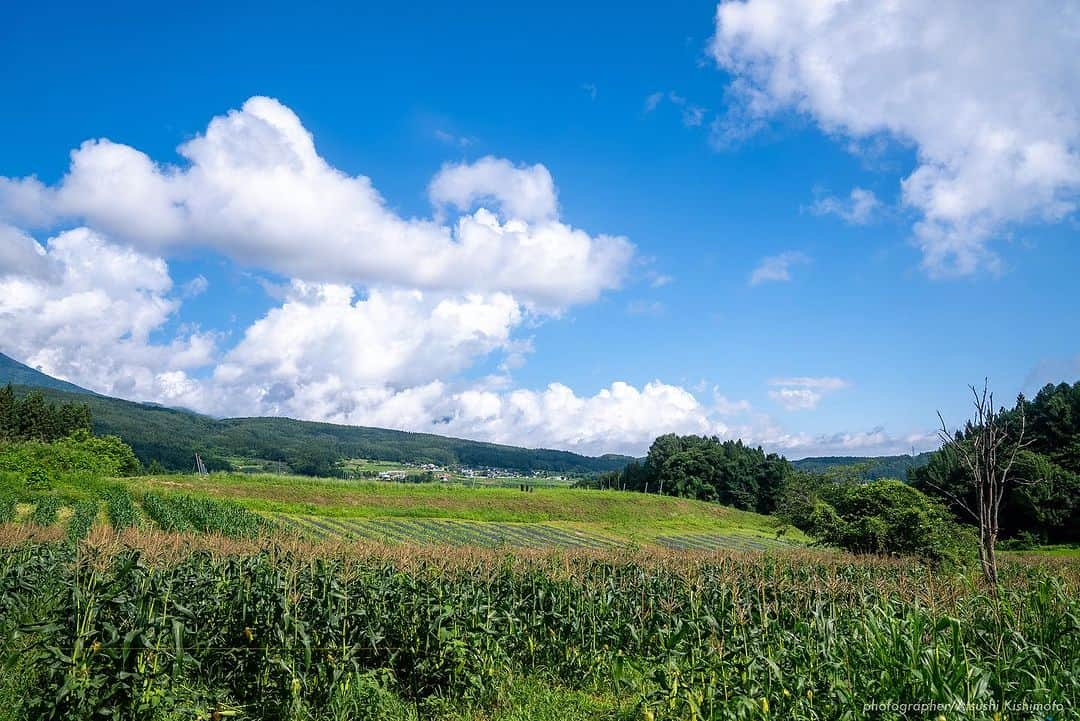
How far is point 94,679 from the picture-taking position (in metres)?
5.93

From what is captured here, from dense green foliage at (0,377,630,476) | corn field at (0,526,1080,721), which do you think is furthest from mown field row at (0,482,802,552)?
dense green foliage at (0,377,630,476)

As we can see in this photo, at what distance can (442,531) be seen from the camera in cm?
3962

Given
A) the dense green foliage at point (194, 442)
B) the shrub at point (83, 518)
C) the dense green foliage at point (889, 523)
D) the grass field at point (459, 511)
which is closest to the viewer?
the dense green foliage at point (889, 523)

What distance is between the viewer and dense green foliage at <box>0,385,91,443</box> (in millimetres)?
72562

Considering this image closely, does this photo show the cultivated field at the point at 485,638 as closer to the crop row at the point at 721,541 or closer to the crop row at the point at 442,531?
the crop row at the point at 442,531

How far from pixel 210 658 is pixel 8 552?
699cm

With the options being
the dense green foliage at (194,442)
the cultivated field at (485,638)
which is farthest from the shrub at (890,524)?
the dense green foliage at (194,442)

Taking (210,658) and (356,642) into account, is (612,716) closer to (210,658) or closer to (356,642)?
(356,642)

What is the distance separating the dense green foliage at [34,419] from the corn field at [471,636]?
78.2m

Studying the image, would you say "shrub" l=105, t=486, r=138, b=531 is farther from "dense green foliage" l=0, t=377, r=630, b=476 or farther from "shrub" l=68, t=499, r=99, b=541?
"dense green foliage" l=0, t=377, r=630, b=476

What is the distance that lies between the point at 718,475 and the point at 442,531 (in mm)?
61853

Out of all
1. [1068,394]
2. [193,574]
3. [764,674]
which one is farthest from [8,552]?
[1068,394]

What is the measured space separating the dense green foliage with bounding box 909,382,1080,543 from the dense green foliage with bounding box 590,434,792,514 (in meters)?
30.1

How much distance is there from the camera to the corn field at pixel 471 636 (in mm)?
5594
